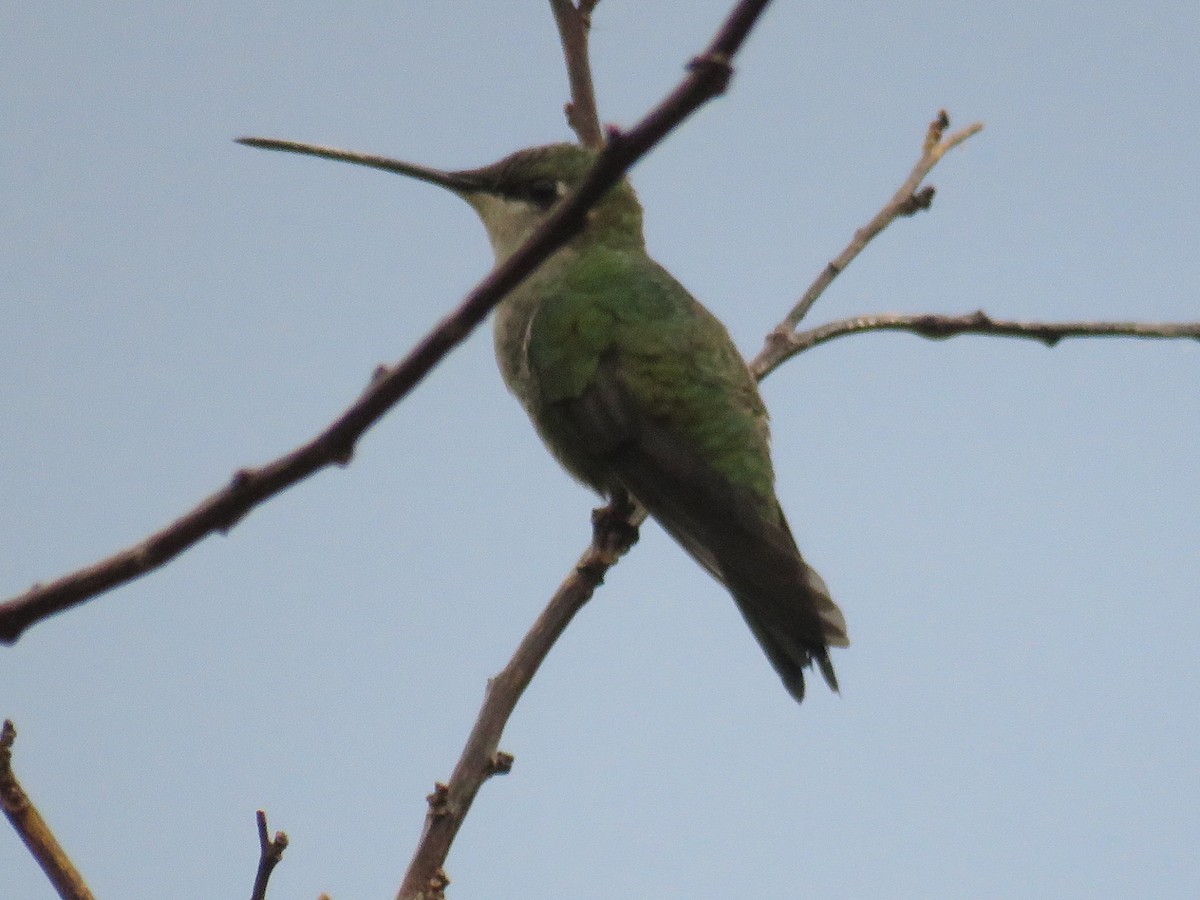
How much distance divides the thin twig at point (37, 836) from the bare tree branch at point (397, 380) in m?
0.54

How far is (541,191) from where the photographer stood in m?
5.91

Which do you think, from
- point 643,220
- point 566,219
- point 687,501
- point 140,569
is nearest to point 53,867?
point 140,569

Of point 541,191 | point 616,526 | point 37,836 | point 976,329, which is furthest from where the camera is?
point 541,191

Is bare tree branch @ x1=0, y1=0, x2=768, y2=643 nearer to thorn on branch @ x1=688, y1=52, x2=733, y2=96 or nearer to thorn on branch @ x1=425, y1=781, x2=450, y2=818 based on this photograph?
thorn on branch @ x1=688, y1=52, x2=733, y2=96

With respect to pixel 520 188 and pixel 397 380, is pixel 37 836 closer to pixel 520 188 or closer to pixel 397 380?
pixel 397 380

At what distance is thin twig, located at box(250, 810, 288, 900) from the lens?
6.89 ft

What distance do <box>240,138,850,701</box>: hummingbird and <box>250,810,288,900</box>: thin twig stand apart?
2.41 meters

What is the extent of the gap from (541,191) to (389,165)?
110cm

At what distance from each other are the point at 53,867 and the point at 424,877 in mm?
742

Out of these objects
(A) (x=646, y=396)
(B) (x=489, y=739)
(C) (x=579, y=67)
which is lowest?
(B) (x=489, y=739)

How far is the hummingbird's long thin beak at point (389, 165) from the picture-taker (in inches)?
141

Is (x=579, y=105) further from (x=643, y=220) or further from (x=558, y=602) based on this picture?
(x=558, y=602)

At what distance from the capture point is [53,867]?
6.63ft

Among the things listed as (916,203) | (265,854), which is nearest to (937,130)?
(916,203)
